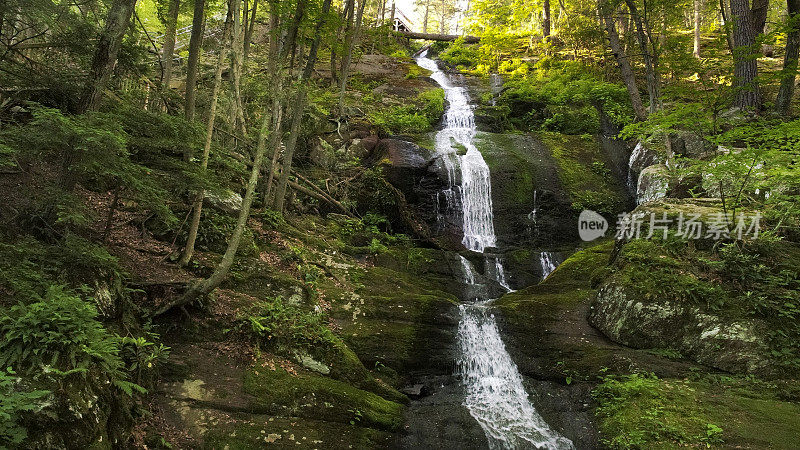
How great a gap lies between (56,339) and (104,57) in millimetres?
3136

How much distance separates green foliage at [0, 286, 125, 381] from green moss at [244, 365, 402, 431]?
6.99ft

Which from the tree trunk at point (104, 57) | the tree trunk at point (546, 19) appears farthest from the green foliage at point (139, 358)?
the tree trunk at point (546, 19)

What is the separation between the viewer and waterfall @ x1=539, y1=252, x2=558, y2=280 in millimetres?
12953

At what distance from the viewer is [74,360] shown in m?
3.82

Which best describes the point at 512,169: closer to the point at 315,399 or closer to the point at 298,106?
the point at 298,106

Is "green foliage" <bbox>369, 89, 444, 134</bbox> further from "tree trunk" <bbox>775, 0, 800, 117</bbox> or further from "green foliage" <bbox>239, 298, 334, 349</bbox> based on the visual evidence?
"tree trunk" <bbox>775, 0, 800, 117</bbox>

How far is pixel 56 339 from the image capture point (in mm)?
3807

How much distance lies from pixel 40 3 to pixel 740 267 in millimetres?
10900

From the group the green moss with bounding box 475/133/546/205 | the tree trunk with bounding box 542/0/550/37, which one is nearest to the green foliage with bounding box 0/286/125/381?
the green moss with bounding box 475/133/546/205

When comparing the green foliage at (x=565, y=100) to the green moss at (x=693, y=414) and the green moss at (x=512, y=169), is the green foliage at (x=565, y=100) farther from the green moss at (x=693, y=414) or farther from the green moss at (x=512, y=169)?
the green moss at (x=693, y=414)

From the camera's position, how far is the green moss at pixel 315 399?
5980 mm

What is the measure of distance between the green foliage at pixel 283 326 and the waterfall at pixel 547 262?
7.59m

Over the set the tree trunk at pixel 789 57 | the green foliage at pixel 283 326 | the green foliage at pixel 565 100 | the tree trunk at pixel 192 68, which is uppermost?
the green foliage at pixel 565 100

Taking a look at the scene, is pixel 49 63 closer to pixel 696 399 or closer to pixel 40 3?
pixel 40 3
